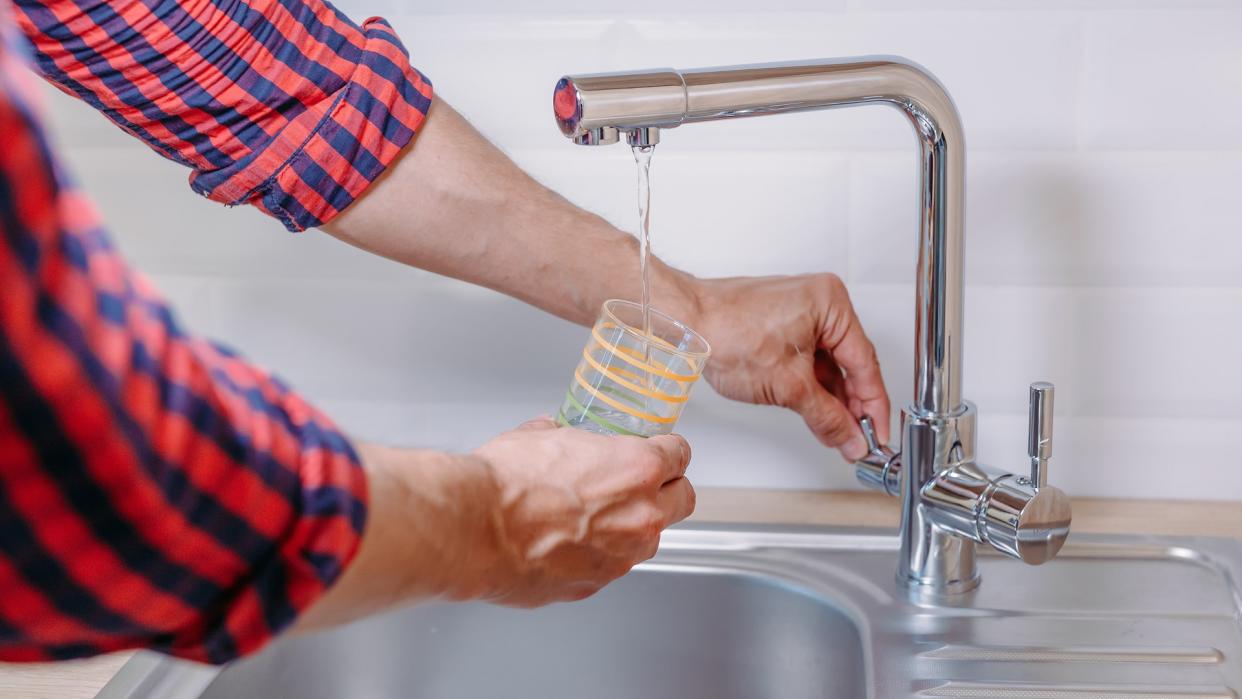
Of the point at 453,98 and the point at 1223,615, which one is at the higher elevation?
the point at 453,98

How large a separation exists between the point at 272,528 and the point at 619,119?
32 centimetres

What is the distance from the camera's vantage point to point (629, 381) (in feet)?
2.23

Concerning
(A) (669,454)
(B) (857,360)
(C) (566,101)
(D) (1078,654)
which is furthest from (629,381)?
(D) (1078,654)

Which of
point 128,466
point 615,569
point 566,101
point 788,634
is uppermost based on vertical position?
point 566,101

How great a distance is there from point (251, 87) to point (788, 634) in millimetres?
545

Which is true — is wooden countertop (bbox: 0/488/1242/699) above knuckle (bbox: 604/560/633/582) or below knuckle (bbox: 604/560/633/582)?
below

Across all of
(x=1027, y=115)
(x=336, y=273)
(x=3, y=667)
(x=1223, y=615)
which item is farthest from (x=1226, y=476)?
(x=3, y=667)

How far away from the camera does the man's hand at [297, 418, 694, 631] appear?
0.48 meters

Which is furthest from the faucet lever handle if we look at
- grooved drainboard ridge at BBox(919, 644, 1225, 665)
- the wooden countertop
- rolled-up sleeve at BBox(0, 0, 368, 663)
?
rolled-up sleeve at BBox(0, 0, 368, 663)

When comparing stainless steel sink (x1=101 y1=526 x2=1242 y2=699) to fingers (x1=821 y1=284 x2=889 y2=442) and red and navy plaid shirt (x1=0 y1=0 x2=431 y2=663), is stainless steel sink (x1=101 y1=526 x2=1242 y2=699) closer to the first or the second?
fingers (x1=821 y1=284 x2=889 y2=442)

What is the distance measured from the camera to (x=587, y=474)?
24.9 inches

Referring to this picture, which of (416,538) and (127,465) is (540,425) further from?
(127,465)

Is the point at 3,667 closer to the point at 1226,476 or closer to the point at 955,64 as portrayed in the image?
the point at 955,64

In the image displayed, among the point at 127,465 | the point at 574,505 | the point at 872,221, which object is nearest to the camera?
the point at 127,465
